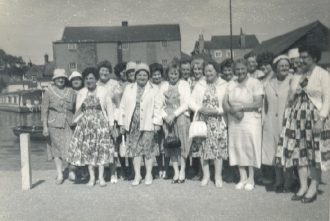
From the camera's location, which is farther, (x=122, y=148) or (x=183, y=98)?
(x=122, y=148)

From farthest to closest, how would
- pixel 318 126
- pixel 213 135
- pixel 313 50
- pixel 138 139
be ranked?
pixel 138 139 → pixel 213 135 → pixel 313 50 → pixel 318 126

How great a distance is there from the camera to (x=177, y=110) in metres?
5.87

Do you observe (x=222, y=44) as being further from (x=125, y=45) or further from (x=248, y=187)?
(x=248, y=187)

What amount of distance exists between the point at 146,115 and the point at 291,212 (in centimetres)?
258

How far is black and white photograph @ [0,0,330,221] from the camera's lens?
4.71 metres

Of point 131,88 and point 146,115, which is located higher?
point 131,88

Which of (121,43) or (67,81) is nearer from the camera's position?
(67,81)

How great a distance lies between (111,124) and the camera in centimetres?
596

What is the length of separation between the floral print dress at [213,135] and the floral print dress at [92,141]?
1498 millimetres

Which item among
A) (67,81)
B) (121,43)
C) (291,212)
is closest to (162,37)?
(121,43)

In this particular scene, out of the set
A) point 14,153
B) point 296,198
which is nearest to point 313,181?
point 296,198

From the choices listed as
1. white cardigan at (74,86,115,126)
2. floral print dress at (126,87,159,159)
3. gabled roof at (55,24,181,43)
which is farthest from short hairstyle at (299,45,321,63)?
gabled roof at (55,24,181,43)

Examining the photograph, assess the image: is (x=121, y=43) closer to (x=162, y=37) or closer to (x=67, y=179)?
(x=162, y=37)

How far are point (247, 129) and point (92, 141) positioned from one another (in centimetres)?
240
